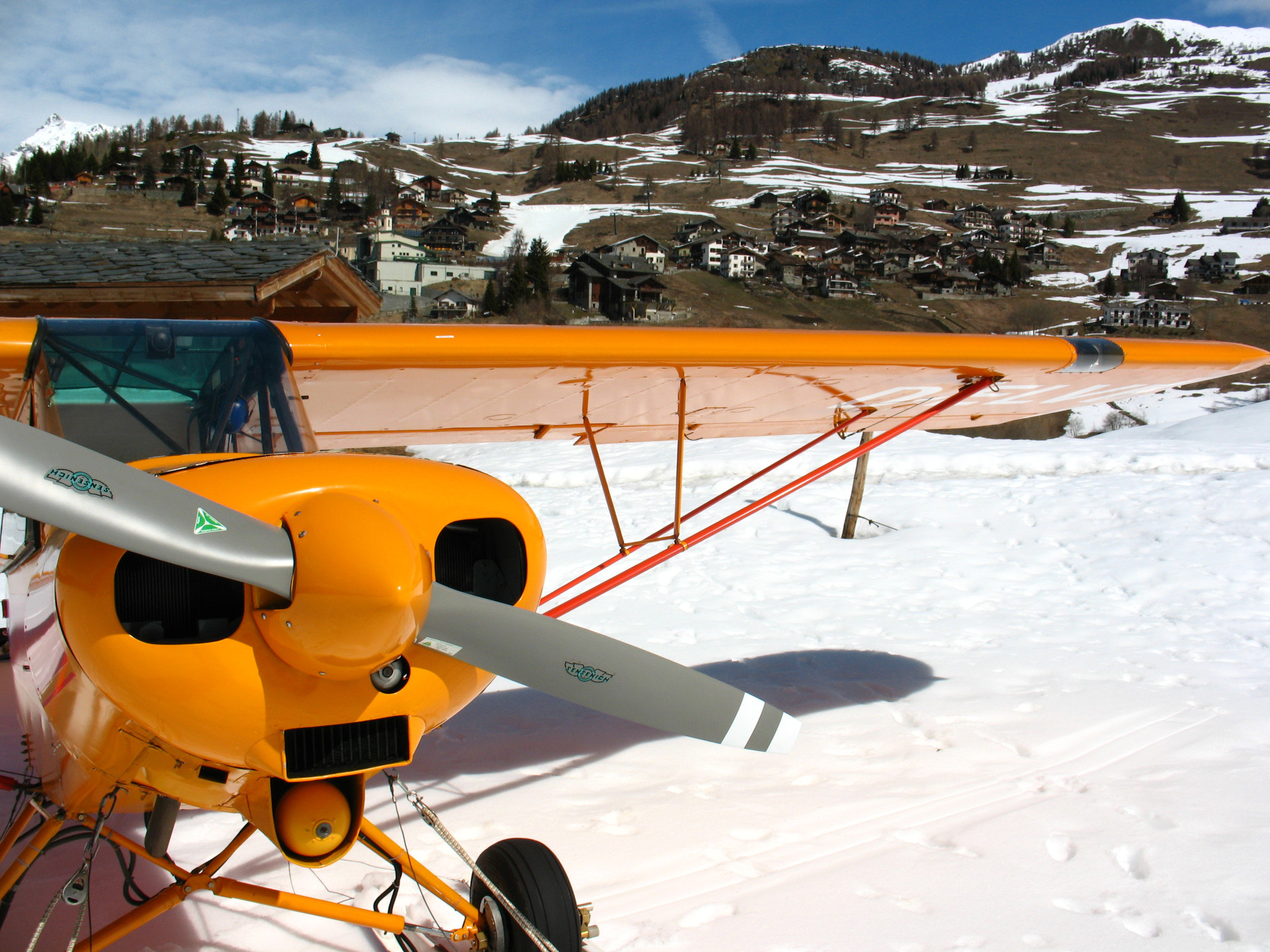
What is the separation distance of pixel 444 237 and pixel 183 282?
80.1 m

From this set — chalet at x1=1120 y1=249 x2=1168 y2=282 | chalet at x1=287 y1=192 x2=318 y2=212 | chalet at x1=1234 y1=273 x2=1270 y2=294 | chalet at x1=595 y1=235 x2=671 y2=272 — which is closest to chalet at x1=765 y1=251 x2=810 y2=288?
chalet at x1=595 y1=235 x2=671 y2=272

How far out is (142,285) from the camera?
7.79 m

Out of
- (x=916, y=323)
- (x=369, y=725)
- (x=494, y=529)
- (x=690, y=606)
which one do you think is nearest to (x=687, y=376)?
(x=494, y=529)

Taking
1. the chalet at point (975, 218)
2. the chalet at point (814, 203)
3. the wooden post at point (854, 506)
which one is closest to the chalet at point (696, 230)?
the chalet at point (814, 203)

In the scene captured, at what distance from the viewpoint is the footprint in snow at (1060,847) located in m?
3.49

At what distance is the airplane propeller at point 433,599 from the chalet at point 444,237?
85372 mm

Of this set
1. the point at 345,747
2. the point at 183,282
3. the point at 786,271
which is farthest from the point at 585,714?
the point at 786,271

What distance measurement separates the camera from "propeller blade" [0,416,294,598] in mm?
1609

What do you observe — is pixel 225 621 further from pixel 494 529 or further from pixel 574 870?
pixel 574 870

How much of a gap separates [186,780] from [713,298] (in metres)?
61.3

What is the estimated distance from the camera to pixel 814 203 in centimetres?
10556

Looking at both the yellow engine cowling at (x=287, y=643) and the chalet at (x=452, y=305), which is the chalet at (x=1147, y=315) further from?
the yellow engine cowling at (x=287, y=643)

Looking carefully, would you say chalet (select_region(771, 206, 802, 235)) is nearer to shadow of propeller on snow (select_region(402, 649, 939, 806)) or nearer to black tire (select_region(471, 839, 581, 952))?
shadow of propeller on snow (select_region(402, 649, 939, 806))

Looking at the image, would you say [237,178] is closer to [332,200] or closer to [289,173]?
[332,200]
